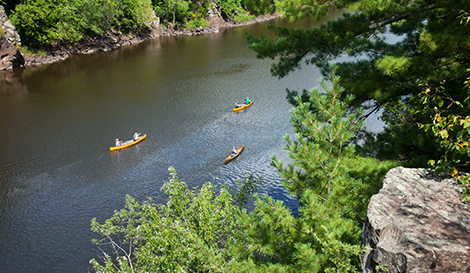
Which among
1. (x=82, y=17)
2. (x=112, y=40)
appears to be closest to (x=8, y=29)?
(x=82, y=17)

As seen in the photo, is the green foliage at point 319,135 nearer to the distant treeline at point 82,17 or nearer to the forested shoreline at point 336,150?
the forested shoreline at point 336,150

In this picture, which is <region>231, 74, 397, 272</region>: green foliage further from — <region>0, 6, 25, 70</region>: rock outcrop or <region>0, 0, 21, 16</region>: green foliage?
<region>0, 0, 21, 16</region>: green foliage

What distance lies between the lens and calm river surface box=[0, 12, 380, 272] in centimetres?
1698

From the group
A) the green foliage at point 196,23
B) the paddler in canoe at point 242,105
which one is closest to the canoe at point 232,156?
the paddler in canoe at point 242,105

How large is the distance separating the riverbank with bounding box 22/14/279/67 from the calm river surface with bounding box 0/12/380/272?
7.43ft

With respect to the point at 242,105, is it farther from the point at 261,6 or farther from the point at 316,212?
the point at 316,212

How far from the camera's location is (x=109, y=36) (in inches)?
1956

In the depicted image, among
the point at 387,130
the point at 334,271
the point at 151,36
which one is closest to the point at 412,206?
the point at 334,271

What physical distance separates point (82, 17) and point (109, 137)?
27.3 metres

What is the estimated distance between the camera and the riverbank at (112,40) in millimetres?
41812

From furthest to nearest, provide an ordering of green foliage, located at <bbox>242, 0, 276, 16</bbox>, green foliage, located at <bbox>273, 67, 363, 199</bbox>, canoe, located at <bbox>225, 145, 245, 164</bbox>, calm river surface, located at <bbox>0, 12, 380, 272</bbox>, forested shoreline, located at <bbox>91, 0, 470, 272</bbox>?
canoe, located at <bbox>225, 145, 245, 164</bbox>, calm river surface, located at <bbox>0, 12, 380, 272</bbox>, green foliage, located at <bbox>242, 0, 276, 16</bbox>, green foliage, located at <bbox>273, 67, 363, 199</bbox>, forested shoreline, located at <bbox>91, 0, 470, 272</bbox>

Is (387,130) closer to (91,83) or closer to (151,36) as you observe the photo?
(91,83)

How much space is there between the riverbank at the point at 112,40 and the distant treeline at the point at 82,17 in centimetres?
94

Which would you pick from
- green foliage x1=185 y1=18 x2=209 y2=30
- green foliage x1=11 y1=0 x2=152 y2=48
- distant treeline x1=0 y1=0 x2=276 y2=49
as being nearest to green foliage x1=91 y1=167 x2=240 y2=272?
distant treeline x1=0 y1=0 x2=276 y2=49
